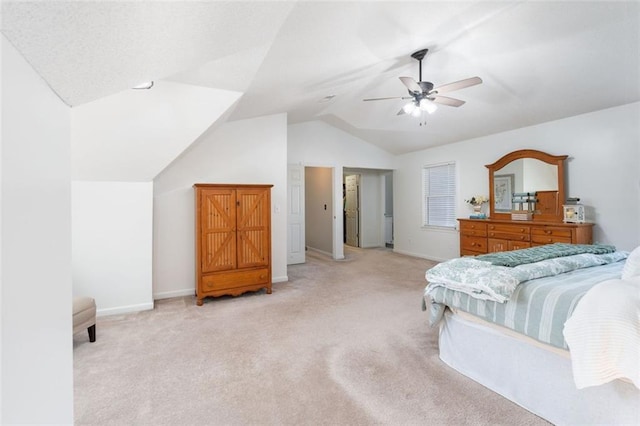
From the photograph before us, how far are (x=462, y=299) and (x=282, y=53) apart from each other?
7.78 feet

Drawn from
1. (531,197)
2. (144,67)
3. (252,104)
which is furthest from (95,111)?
(531,197)

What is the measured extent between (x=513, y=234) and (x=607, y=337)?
12.2ft

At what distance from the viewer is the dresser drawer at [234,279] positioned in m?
3.81

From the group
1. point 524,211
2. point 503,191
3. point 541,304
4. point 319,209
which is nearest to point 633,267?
point 541,304

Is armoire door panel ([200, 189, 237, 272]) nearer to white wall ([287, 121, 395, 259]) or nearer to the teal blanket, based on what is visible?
white wall ([287, 121, 395, 259])

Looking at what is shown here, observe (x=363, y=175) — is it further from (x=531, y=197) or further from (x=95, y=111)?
(x=95, y=111)

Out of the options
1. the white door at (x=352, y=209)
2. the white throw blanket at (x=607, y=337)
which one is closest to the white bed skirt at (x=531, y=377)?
the white throw blanket at (x=607, y=337)

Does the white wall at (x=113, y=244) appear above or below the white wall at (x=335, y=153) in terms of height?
below

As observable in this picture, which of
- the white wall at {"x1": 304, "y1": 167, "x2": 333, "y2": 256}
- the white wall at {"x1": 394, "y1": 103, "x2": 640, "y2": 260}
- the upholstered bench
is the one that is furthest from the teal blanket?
the white wall at {"x1": 304, "y1": 167, "x2": 333, "y2": 256}

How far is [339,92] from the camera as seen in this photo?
162 inches

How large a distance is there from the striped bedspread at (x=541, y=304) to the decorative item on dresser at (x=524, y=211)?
7.39 feet

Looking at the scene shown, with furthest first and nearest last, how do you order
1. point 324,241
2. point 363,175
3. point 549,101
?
point 363,175
point 324,241
point 549,101

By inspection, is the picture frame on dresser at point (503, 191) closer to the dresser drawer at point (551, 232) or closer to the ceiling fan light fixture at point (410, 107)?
the dresser drawer at point (551, 232)

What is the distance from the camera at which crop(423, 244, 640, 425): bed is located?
138cm
